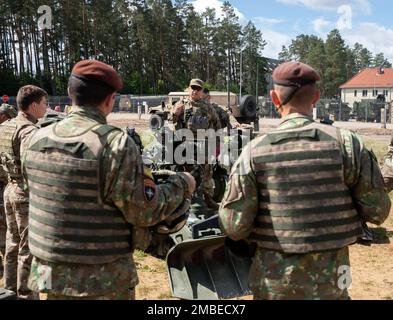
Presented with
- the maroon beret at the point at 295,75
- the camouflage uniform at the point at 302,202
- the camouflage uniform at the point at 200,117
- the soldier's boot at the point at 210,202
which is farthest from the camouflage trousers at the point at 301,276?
the camouflage uniform at the point at 200,117

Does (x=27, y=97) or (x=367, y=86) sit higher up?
(x=367, y=86)

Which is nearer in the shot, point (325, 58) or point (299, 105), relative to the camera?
point (299, 105)

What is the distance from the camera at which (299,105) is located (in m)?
2.57

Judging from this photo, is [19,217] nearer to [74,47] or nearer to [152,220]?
[152,220]

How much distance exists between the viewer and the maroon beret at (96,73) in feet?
8.30

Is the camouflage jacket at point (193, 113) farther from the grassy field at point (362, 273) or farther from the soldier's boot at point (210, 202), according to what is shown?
the grassy field at point (362, 273)

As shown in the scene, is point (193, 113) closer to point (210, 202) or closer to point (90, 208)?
point (210, 202)

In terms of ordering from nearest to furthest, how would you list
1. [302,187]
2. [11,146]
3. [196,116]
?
[302,187], [11,146], [196,116]

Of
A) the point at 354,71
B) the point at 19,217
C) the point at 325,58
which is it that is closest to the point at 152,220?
the point at 19,217

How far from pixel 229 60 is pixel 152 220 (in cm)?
7150

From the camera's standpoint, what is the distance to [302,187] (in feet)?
8.07

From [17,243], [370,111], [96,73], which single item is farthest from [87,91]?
[370,111]

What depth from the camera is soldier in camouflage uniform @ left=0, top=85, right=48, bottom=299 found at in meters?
4.38

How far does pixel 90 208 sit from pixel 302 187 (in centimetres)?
106
